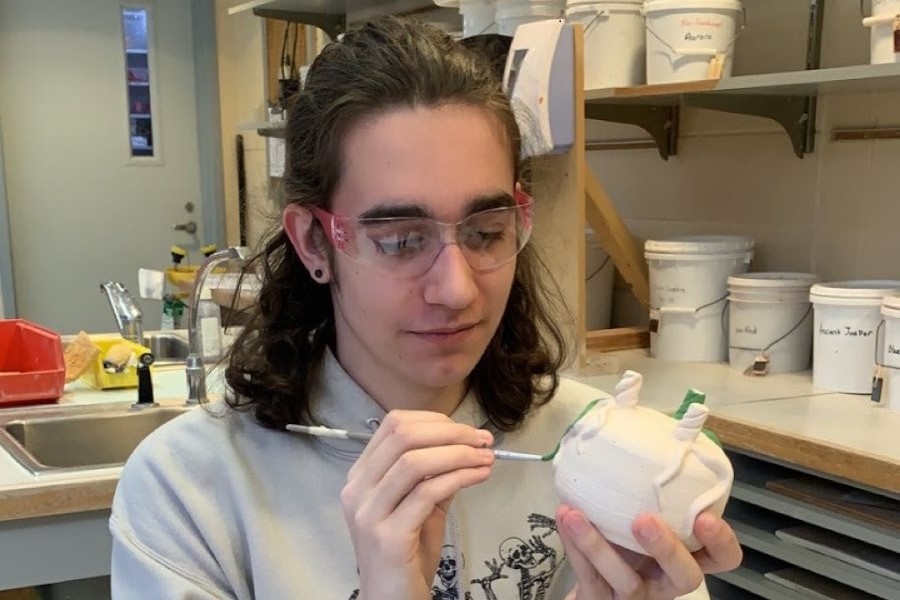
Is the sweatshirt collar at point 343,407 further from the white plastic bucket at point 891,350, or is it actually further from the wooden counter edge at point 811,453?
the white plastic bucket at point 891,350

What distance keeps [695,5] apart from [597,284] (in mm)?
799

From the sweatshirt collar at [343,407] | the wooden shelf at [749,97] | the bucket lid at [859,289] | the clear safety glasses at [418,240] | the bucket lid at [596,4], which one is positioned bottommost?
the sweatshirt collar at [343,407]

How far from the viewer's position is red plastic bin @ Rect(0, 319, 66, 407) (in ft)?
6.25

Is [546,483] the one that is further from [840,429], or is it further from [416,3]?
[416,3]

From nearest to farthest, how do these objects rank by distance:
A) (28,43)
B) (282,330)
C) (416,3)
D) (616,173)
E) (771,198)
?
(282,330) → (771,198) → (616,173) → (416,3) → (28,43)

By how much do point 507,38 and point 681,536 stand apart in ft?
4.62

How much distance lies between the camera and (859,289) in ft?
5.48

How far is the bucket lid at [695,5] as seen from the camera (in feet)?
6.15

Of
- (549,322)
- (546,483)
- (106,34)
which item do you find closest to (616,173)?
(549,322)

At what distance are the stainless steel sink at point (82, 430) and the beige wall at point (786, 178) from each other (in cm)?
133

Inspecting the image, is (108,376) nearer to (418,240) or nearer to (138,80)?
(418,240)

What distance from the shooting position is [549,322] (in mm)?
1251

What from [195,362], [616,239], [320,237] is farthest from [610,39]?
[320,237]

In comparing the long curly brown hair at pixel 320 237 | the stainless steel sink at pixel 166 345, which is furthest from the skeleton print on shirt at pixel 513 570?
the stainless steel sink at pixel 166 345
